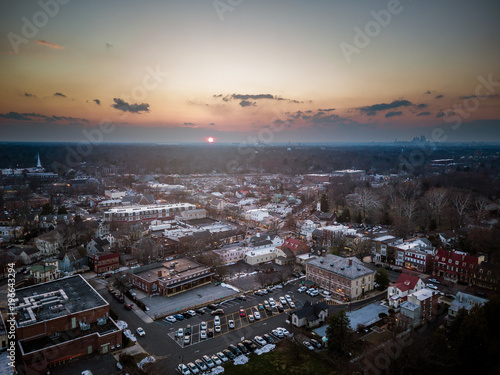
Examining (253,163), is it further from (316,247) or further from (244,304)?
(244,304)

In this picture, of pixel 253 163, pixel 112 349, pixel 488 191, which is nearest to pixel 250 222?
pixel 112 349

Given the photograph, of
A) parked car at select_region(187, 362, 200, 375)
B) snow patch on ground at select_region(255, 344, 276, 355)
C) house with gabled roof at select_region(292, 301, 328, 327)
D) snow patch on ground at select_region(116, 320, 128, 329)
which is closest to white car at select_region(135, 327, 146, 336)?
snow patch on ground at select_region(116, 320, 128, 329)

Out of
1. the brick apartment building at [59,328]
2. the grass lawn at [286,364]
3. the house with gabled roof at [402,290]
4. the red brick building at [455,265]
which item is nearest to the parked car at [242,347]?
the grass lawn at [286,364]

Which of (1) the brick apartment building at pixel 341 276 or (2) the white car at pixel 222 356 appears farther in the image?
(1) the brick apartment building at pixel 341 276

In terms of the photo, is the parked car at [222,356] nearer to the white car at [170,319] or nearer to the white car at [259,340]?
the white car at [259,340]

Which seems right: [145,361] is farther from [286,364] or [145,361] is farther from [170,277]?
[170,277]

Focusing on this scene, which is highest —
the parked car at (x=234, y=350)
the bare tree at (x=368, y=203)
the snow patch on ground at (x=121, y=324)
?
the bare tree at (x=368, y=203)
